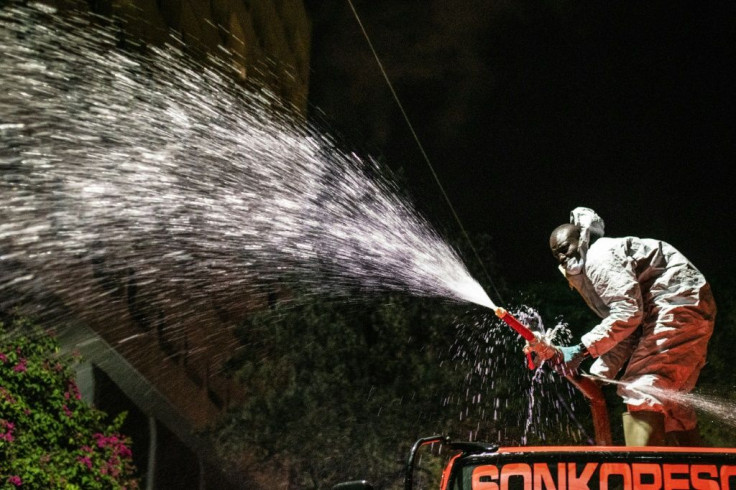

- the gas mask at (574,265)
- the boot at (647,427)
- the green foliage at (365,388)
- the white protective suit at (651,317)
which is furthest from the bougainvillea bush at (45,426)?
the boot at (647,427)

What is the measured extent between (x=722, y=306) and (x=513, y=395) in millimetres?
2880

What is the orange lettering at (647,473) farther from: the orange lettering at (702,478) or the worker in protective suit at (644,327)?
the worker in protective suit at (644,327)

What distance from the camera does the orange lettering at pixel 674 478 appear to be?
130 inches

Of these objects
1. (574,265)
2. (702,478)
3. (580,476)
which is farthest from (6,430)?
(702,478)

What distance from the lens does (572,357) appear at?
4.74m

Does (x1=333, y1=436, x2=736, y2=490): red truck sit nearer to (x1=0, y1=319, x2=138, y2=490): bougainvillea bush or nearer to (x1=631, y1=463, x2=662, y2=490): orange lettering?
(x1=631, y1=463, x2=662, y2=490): orange lettering

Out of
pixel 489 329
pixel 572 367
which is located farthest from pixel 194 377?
pixel 572 367

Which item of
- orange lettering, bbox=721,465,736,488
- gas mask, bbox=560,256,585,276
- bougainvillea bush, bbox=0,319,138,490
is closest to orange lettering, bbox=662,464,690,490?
orange lettering, bbox=721,465,736,488

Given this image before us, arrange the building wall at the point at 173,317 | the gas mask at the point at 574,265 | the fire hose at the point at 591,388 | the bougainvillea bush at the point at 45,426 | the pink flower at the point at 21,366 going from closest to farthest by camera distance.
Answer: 1. the fire hose at the point at 591,388
2. the gas mask at the point at 574,265
3. the bougainvillea bush at the point at 45,426
4. the pink flower at the point at 21,366
5. the building wall at the point at 173,317

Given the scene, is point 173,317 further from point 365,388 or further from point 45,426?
point 45,426

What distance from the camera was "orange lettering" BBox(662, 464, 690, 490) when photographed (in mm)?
3303

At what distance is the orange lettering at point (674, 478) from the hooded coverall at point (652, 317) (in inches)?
51.0

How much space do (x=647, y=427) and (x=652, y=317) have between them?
66cm

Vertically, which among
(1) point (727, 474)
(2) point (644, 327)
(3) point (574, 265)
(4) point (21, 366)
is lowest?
(4) point (21, 366)
